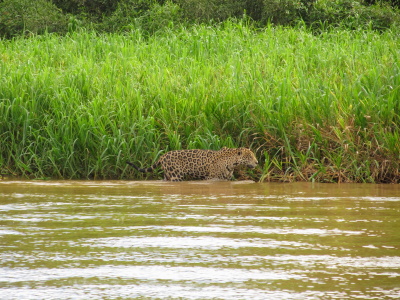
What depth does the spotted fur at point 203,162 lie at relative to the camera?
8.52m

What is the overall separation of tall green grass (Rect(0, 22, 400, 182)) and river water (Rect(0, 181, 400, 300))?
5.44 feet

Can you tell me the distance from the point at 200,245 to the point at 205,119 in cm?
531

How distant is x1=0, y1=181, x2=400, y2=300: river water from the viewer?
10.2 feet

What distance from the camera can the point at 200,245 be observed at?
4121mm

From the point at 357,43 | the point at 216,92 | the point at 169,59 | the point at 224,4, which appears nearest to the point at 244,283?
the point at 216,92

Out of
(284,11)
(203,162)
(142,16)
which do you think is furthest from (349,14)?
(203,162)

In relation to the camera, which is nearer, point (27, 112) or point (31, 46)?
point (27, 112)

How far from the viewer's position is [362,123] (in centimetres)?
888

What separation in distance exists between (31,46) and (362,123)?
322 inches

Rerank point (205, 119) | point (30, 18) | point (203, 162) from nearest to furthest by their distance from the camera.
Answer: point (203, 162)
point (205, 119)
point (30, 18)

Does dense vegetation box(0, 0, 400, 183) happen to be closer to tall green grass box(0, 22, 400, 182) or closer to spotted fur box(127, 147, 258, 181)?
tall green grass box(0, 22, 400, 182)

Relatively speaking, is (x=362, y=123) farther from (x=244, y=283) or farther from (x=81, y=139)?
(x=244, y=283)

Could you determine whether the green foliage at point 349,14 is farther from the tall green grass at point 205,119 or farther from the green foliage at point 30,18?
the green foliage at point 30,18

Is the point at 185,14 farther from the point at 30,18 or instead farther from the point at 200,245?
the point at 200,245
